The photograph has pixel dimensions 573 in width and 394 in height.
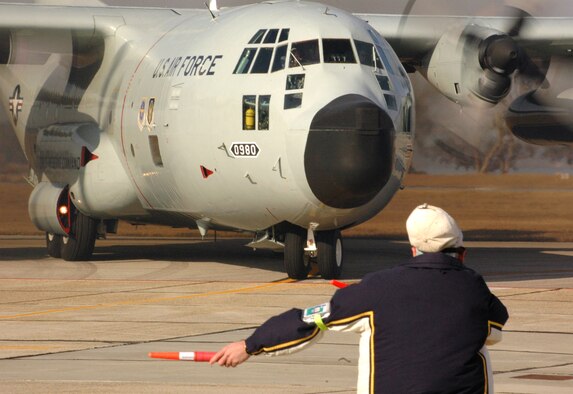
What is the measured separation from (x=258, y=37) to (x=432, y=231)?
1310cm

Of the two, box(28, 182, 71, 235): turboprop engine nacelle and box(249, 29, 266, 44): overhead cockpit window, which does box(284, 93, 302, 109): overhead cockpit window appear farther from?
box(28, 182, 71, 235): turboprop engine nacelle

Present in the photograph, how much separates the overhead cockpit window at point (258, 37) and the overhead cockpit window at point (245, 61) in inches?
5.5

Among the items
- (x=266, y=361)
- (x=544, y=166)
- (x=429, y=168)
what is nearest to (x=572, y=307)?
(x=266, y=361)

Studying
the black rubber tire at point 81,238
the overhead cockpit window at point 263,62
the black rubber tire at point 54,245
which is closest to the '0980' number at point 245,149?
the overhead cockpit window at point 263,62

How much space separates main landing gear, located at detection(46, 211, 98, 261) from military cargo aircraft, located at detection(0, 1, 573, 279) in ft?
0.08

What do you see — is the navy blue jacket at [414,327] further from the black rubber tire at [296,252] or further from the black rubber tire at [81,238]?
the black rubber tire at [81,238]

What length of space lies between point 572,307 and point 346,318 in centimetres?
1064

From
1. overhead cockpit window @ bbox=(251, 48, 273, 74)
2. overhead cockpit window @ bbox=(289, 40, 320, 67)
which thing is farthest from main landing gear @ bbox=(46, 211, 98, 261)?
overhead cockpit window @ bbox=(289, 40, 320, 67)

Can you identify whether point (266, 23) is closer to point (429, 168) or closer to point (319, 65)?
point (319, 65)

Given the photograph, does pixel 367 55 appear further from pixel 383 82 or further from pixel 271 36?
pixel 271 36

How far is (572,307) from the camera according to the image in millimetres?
15414

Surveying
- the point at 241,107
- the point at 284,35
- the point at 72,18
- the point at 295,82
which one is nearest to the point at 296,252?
the point at 241,107

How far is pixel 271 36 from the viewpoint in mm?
17969

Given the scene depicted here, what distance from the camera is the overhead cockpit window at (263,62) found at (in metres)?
17.7
